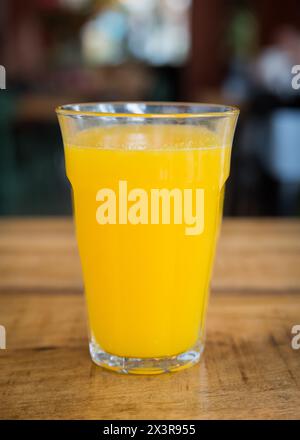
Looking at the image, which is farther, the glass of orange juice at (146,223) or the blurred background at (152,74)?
the blurred background at (152,74)

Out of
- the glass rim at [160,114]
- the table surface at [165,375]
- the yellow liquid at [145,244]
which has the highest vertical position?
the glass rim at [160,114]

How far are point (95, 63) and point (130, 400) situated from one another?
7.04 m

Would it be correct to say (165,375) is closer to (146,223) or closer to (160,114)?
(146,223)

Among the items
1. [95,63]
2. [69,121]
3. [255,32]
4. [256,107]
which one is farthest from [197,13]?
[69,121]

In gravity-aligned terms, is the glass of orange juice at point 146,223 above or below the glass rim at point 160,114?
below

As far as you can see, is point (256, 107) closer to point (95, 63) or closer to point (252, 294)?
point (252, 294)

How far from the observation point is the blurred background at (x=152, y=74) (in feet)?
11.2

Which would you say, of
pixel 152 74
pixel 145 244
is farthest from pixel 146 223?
pixel 152 74

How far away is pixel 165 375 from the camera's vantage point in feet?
1.86

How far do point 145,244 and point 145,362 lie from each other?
0.12m

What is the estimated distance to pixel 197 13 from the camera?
19.4ft

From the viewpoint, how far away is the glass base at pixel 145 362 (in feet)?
1.89

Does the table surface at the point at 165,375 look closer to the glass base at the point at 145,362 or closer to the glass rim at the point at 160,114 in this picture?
the glass base at the point at 145,362

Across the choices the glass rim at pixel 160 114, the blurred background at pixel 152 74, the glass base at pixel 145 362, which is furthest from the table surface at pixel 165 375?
the blurred background at pixel 152 74
